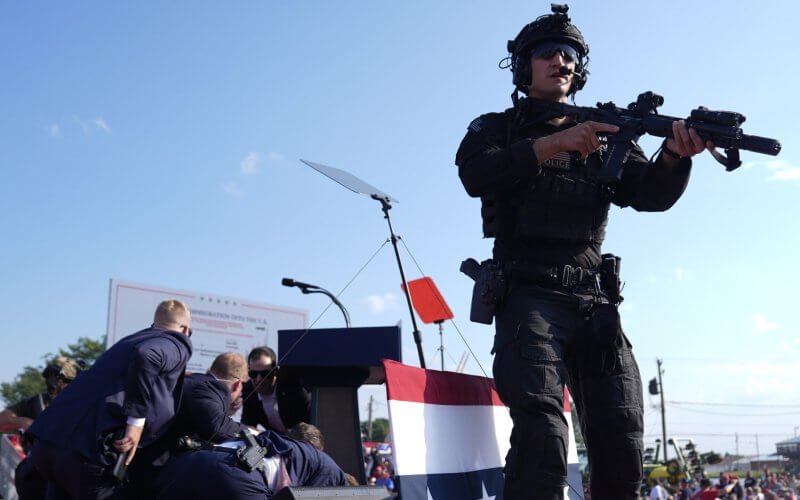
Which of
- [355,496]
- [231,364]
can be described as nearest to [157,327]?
[231,364]

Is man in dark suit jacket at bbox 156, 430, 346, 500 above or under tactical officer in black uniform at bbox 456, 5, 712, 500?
under

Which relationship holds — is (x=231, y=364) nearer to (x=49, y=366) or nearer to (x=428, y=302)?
(x=49, y=366)

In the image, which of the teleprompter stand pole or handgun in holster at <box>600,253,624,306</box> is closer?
handgun in holster at <box>600,253,624,306</box>

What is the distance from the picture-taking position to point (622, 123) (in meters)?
3.08

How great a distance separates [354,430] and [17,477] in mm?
2107

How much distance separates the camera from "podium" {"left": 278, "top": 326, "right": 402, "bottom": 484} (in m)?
4.65

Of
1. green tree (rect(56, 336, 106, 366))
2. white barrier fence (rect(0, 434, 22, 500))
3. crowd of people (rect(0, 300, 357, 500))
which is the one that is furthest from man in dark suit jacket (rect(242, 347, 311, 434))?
green tree (rect(56, 336, 106, 366))

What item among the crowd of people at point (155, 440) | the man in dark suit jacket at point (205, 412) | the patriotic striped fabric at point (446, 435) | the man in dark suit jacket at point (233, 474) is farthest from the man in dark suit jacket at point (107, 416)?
the patriotic striped fabric at point (446, 435)

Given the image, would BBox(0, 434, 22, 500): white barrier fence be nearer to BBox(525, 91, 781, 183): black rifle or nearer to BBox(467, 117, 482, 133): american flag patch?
BBox(467, 117, 482, 133): american flag patch

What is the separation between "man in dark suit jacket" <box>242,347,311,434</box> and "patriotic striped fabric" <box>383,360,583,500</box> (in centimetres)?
191

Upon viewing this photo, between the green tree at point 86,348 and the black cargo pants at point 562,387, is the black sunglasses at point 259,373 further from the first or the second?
the green tree at point 86,348

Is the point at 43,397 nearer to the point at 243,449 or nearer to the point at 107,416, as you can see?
the point at 107,416

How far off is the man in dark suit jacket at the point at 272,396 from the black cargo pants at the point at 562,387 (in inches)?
99.0

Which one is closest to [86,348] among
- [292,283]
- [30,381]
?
[30,381]
